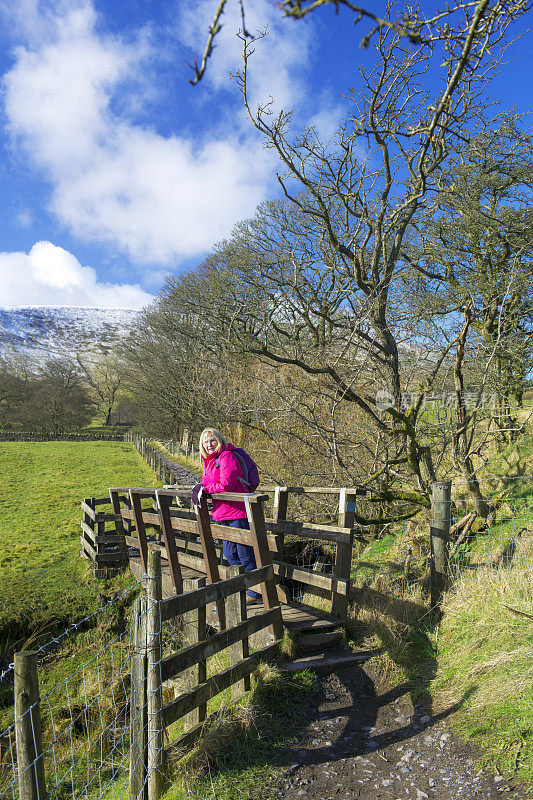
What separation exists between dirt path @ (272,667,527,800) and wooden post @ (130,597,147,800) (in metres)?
0.85

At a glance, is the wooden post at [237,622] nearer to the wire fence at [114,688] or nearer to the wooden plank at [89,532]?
the wire fence at [114,688]

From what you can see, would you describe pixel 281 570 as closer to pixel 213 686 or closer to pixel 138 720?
pixel 213 686

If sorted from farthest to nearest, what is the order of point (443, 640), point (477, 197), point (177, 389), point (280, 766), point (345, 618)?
point (177, 389) → point (477, 197) → point (345, 618) → point (443, 640) → point (280, 766)

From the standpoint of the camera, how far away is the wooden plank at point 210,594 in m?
3.60

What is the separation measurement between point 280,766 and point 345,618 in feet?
6.68

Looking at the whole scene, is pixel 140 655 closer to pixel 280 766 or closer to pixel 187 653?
pixel 187 653

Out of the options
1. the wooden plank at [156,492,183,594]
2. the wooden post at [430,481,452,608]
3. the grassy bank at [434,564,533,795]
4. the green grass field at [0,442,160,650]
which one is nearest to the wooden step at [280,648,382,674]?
the grassy bank at [434,564,533,795]

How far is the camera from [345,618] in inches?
214

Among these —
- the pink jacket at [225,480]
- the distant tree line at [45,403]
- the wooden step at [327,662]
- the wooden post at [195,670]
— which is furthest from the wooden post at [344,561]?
the distant tree line at [45,403]

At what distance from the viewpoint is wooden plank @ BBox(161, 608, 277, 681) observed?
140 inches

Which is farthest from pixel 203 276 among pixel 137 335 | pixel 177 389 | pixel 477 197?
pixel 477 197

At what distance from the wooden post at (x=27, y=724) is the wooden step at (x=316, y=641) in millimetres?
2805

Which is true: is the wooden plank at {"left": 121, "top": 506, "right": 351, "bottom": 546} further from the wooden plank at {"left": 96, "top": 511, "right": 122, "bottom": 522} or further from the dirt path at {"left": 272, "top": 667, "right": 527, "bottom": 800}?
the wooden plank at {"left": 96, "top": 511, "right": 122, "bottom": 522}

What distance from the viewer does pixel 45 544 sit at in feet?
39.9
